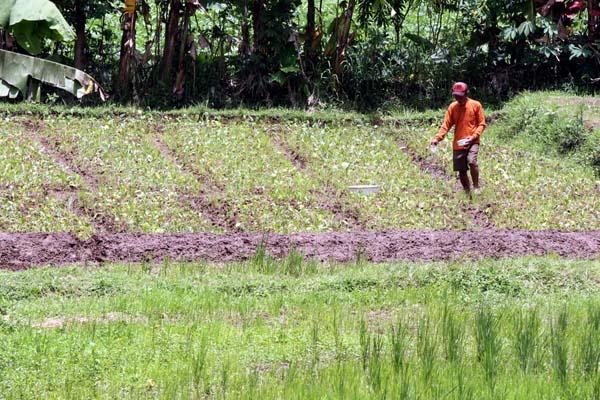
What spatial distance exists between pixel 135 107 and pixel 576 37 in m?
8.46

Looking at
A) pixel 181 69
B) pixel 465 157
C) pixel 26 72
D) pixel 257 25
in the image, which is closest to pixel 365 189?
pixel 465 157

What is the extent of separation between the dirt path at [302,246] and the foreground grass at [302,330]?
1.71 feet

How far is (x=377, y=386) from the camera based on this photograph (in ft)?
19.6

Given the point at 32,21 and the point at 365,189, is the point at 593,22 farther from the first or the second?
the point at 32,21

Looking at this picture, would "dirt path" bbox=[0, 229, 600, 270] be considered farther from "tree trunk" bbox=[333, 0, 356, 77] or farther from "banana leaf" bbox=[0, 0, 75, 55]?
"tree trunk" bbox=[333, 0, 356, 77]

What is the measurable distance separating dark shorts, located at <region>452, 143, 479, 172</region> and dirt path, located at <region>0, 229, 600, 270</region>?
2.27 meters

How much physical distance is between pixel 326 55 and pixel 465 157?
711 centimetres

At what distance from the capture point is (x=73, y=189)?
1301 cm

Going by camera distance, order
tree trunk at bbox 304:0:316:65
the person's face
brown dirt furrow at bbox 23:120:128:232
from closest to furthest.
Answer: brown dirt furrow at bbox 23:120:128:232 → the person's face → tree trunk at bbox 304:0:316:65

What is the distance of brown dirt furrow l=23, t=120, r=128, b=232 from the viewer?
11.7m

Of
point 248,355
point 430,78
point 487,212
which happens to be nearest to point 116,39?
point 430,78

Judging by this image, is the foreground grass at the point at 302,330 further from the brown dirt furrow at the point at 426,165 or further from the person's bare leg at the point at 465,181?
the brown dirt furrow at the point at 426,165

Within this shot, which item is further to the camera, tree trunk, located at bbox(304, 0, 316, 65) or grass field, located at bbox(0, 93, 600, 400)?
tree trunk, located at bbox(304, 0, 316, 65)

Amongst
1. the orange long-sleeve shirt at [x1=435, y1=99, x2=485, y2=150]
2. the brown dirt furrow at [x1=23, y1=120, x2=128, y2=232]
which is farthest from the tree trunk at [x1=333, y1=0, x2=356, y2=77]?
the orange long-sleeve shirt at [x1=435, y1=99, x2=485, y2=150]
